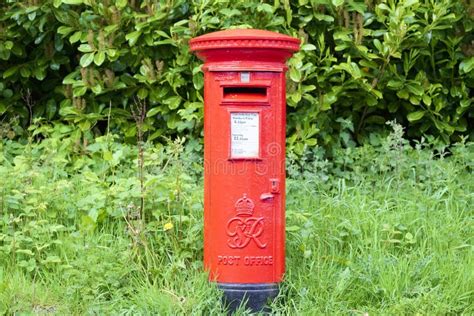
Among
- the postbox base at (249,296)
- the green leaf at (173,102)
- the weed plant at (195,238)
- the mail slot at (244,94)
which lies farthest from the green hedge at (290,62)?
the postbox base at (249,296)

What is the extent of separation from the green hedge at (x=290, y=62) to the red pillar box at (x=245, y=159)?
5.97 feet

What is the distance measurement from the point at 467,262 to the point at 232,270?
1.39 metres

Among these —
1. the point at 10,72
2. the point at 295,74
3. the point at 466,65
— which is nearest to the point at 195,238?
the point at 295,74

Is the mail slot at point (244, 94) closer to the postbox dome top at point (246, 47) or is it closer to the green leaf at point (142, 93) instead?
the postbox dome top at point (246, 47)

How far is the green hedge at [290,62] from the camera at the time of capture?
642cm

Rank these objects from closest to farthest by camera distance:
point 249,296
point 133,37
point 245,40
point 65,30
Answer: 1. point 245,40
2. point 249,296
3. point 133,37
4. point 65,30

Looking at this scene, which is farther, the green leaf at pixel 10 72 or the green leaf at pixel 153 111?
the green leaf at pixel 10 72

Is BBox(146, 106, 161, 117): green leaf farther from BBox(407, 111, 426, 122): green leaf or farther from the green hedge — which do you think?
BBox(407, 111, 426, 122): green leaf

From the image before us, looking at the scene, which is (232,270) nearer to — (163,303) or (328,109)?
(163,303)

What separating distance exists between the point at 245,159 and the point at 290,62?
6.36 ft

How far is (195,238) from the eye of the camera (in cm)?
499

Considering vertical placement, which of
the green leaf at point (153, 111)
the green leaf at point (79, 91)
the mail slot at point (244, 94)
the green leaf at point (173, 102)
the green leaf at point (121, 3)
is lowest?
the mail slot at point (244, 94)

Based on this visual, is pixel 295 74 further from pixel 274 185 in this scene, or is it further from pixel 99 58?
pixel 274 185

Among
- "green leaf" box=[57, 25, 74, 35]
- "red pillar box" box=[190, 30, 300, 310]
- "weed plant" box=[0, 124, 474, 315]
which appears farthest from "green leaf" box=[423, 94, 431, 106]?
"green leaf" box=[57, 25, 74, 35]
